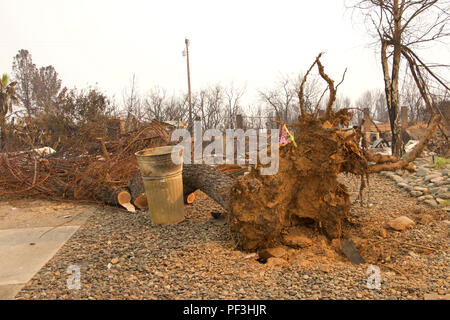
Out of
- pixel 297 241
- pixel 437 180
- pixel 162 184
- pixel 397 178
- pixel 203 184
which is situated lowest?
pixel 297 241

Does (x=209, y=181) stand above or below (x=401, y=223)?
above

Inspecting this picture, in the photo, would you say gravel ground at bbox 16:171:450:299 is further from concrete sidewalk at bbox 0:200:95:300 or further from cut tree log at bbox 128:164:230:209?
cut tree log at bbox 128:164:230:209

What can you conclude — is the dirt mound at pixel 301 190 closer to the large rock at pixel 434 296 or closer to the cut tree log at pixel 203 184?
the cut tree log at pixel 203 184

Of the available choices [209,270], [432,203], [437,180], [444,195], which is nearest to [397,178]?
[437,180]

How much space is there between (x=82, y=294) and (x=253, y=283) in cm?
147

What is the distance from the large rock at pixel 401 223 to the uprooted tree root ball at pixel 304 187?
0.73 m

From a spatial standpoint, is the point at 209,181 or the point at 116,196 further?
the point at 116,196

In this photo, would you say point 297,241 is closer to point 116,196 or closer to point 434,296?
point 434,296

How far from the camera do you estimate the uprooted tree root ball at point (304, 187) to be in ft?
10.7

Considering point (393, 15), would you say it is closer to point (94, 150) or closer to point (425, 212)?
point (425, 212)

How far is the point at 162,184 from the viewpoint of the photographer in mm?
4047

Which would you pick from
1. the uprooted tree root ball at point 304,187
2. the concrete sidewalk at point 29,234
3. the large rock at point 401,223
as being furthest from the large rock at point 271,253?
the concrete sidewalk at point 29,234

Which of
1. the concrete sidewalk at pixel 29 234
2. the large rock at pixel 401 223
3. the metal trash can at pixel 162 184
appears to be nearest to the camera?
the concrete sidewalk at pixel 29 234

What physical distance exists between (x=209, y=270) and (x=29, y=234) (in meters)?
3.04
